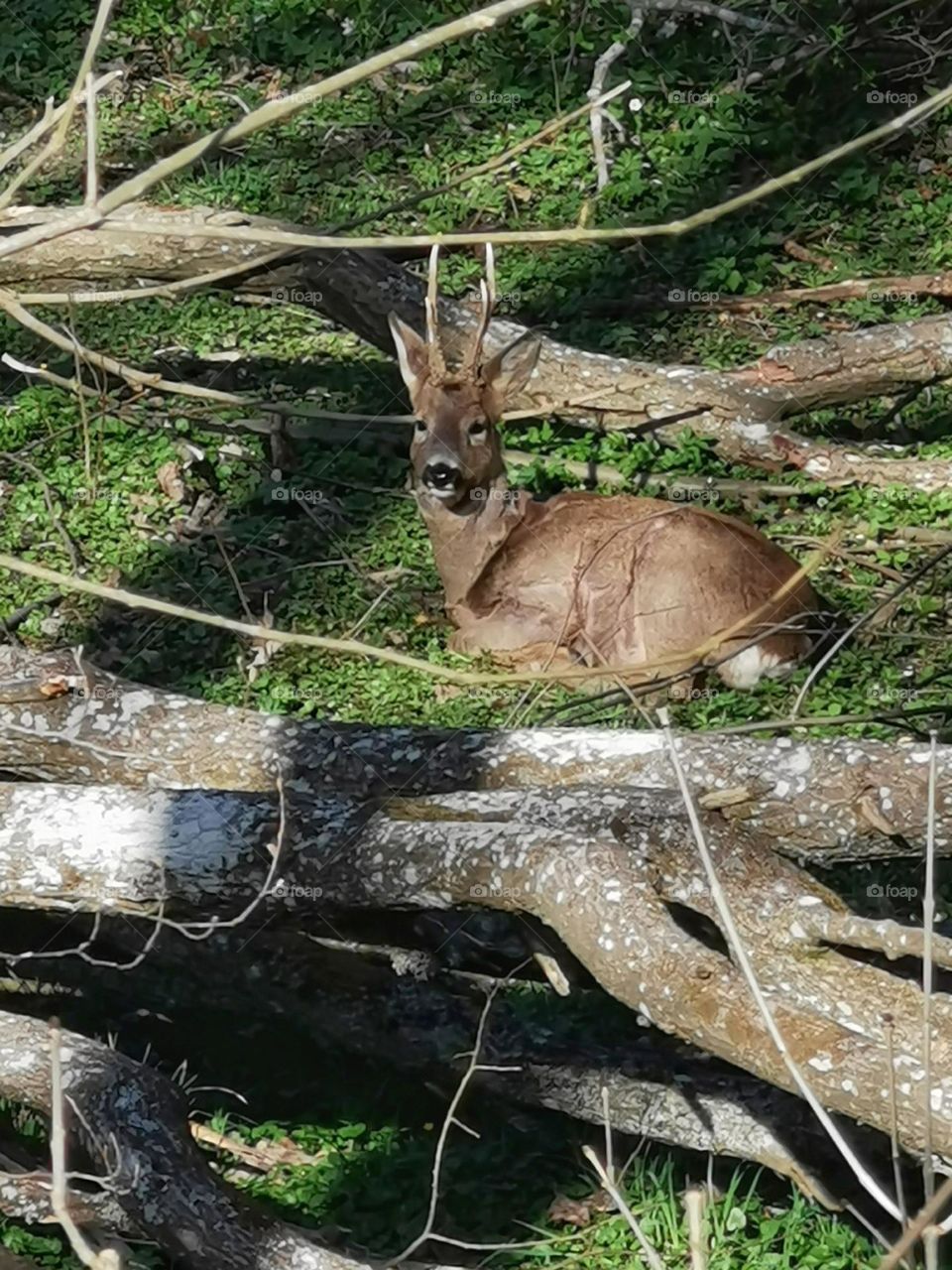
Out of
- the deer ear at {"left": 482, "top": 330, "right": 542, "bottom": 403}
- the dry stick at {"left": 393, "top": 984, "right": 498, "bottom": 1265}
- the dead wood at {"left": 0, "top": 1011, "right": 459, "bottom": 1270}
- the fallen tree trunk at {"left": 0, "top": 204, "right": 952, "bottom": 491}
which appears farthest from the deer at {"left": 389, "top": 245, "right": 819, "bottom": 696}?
the dead wood at {"left": 0, "top": 1011, "right": 459, "bottom": 1270}

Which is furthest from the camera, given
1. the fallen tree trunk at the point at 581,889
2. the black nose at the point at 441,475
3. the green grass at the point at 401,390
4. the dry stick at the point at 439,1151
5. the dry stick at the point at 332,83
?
the black nose at the point at 441,475

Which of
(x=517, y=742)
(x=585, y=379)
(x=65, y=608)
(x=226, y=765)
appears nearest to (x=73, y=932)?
(x=226, y=765)

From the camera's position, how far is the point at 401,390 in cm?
870

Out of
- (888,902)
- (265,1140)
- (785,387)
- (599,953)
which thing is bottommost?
(265,1140)

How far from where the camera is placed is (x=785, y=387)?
7727mm

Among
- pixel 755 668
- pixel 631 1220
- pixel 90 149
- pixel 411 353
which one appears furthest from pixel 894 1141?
pixel 411 353

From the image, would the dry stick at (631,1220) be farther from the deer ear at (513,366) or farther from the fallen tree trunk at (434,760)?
the deer ear at (513,366)

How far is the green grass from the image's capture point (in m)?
4.88

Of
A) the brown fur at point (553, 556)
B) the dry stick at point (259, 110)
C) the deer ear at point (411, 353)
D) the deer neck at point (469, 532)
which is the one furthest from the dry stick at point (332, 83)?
the deer neck at point (469, 532)

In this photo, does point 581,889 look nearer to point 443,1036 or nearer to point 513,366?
point 443,1036

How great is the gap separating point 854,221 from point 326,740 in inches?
231

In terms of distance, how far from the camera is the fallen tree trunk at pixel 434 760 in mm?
4484

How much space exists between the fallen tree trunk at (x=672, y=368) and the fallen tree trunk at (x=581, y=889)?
3468 mm

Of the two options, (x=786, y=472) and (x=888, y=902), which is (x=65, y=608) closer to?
(x=786, y=472)
